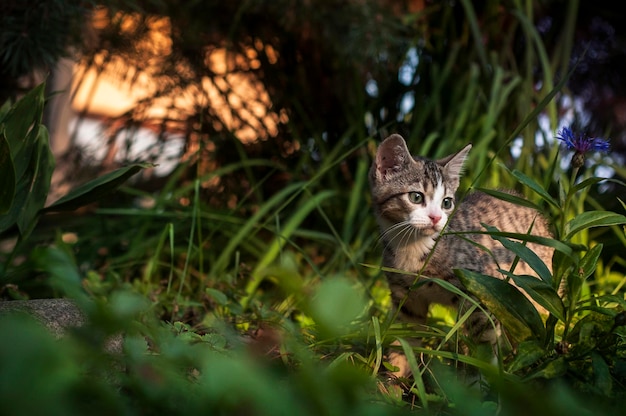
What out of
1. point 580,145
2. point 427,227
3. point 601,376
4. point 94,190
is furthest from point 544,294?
point 94,190

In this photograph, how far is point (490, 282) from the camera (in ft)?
4.82

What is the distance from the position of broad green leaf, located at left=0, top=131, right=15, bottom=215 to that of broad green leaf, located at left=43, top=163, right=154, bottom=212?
5.9 inches

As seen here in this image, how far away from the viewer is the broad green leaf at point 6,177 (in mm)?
1671

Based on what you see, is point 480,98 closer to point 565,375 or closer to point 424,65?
point 424,65

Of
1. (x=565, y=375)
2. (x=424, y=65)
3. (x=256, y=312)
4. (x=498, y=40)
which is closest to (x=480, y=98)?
(x=424, y=65)

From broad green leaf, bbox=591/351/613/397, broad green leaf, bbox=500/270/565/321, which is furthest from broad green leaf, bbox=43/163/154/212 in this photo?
broad green leaf, bbox=591/351/613/397

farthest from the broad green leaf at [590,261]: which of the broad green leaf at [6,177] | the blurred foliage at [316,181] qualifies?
the broad green leaf at [6,177]

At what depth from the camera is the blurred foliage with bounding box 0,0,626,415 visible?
147 centimetres

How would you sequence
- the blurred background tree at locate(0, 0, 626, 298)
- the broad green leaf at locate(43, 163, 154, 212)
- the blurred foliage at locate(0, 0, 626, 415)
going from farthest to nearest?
the blurred background tree at locate(0, 0, 626, 298)
the broad green leaf at locate(43, 163, 154, 212)
the blurred foliage at locate(0, 0, 626, 415)

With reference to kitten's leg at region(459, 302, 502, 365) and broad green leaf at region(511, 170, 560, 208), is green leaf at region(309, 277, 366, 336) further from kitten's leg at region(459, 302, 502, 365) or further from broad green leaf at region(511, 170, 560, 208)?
kitten's leg at region(459, 302, 502, 365)

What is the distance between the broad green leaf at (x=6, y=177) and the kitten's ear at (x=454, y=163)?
1172 millimetres

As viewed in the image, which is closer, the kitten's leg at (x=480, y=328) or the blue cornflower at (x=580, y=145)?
the blue cornflower at (x=580, y=145)

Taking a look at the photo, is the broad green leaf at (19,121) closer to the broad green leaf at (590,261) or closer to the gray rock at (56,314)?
the gray rock at (56,314)

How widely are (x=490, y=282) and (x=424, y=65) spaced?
5.99 ft
